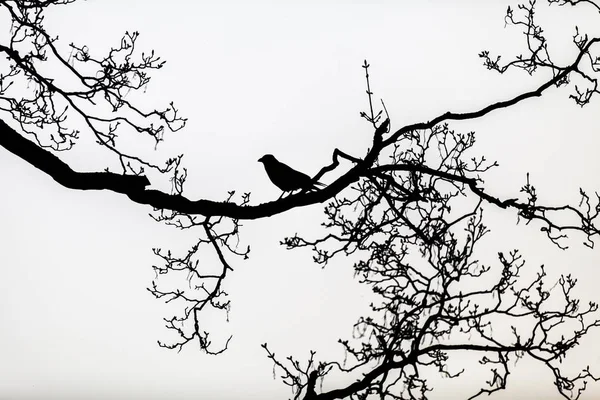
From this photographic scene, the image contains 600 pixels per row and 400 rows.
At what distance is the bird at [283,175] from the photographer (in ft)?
20.7

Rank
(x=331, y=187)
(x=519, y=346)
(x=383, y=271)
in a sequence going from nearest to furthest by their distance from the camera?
1. (x=331, y=187)
2. (x=519, y=346)
3. (x=383, y=271)

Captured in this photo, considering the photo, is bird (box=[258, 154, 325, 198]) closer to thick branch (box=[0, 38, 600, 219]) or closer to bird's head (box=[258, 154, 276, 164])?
bird's head (box=[258, 154, 276, 164])

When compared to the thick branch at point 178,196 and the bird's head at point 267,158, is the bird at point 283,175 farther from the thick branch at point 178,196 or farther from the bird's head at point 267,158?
the thick branch at point 178,196

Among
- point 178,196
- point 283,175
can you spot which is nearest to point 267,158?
point 283,175

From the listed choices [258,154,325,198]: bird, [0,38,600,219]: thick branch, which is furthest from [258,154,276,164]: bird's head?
[0,38,600,219]: thick branch

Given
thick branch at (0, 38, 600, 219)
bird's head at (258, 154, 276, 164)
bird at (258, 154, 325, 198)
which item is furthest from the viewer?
bird's head at (258, 154, 276, 164)

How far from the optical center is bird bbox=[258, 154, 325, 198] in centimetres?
631

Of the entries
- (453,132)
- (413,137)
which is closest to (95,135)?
(413,137)

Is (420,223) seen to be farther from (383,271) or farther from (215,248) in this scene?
(215,248)

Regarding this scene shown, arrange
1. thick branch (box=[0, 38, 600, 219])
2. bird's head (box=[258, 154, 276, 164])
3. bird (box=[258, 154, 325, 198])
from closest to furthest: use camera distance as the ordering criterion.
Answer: thick branch (box=[0, 38, 600, 219]), bird (box=[258, 154, 325, 198]), bird's head (box=[258, 154, 276, 164])

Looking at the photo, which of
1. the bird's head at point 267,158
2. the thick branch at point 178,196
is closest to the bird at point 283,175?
the bird's head at point 267,158

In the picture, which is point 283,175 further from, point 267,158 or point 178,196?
point 178,196

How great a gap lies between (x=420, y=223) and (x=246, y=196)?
157cm

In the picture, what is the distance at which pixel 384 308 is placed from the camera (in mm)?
5719
